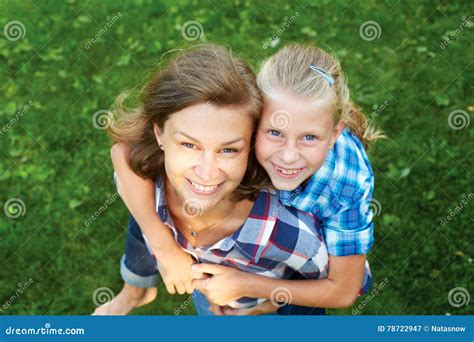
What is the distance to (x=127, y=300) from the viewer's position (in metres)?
3.00

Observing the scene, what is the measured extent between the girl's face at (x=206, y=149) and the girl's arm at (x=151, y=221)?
11.2 inches

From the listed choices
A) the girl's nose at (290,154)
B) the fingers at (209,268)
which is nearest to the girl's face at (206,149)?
the girl's nose at (290,154)

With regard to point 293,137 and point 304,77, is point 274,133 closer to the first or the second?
point 293,137

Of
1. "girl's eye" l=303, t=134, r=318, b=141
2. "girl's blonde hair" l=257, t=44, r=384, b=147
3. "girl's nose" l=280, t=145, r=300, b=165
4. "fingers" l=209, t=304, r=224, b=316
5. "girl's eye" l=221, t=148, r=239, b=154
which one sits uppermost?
"girl's blonde hair" l=257, t=44, r=384, b=147

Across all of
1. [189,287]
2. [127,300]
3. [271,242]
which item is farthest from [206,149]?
[127,300]

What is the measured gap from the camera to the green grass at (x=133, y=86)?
3182 mm

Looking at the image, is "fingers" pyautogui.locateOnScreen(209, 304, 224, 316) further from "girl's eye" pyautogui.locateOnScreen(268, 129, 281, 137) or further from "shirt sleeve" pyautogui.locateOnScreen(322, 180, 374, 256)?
"girl's eye" pyautogui.locateOnScreen(268, 129, 281, 137)

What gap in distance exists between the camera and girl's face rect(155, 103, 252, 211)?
2045mm

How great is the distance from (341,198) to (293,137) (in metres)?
0.25

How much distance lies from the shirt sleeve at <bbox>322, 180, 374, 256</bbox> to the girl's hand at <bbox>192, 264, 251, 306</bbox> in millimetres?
336

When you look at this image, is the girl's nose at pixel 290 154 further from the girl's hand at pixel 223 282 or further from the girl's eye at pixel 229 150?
the girl's hand at pixel 223 282

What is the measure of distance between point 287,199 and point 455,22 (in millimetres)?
1710

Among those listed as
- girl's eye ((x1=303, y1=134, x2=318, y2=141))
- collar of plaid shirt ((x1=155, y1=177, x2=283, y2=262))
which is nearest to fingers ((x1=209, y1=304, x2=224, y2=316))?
collar of plaid shirt ((x1=155, y1=177, x2=283, y2=262))
